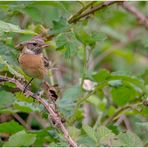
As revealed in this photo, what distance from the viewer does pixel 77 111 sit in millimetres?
2672

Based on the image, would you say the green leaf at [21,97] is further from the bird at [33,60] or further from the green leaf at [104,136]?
the green leaf at [104,136]

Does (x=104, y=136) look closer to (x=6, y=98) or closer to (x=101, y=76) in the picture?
(x=6, y=98)

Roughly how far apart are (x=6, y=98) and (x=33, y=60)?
35cm

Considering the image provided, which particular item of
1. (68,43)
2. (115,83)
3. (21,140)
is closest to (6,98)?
(68,43)

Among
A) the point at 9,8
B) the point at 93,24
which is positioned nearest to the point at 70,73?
the point at 93,24

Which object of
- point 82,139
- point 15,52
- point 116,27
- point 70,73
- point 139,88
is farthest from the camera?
point 116,27

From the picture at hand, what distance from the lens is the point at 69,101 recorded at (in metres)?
2.82

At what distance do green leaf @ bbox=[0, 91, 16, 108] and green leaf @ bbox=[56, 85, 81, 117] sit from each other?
41 centimetres

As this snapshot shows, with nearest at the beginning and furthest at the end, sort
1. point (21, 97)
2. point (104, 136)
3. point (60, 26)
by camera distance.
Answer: point (104, 136) < point (21, 97) < point (60, 26)

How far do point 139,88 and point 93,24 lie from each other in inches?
97.2

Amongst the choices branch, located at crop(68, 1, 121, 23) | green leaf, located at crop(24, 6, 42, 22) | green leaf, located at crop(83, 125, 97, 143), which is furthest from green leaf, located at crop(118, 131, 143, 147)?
green leaf, located at crop(24, 6, 42, 22)

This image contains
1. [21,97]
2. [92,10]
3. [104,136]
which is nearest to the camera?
[104,136]

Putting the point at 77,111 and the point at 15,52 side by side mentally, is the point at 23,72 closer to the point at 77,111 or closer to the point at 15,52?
the point at 15,52

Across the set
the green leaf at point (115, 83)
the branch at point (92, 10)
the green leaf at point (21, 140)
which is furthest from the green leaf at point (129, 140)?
the branch at point (92, 10)
